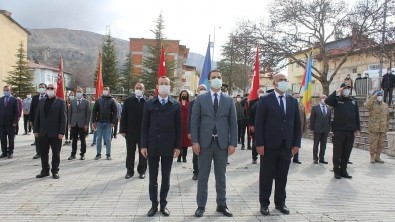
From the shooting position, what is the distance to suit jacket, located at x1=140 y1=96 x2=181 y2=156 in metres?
Answer: 6.26

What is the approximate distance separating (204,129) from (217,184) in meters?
0.91

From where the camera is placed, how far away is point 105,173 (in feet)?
31.7

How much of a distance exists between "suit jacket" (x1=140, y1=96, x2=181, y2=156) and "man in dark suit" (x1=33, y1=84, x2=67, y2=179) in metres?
3.41

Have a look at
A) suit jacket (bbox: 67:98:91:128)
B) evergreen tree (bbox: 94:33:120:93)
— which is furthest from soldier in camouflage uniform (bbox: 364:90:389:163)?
evergreen tree (bbox: 94:33:120:93)

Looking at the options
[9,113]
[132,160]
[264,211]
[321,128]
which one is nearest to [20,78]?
[9,113]

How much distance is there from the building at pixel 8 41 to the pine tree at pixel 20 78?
96.9 inches

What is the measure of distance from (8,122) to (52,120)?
3.91 metres

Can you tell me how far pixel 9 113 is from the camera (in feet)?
39.6

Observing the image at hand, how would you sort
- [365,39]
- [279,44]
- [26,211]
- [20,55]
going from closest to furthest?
[26,211], [365,39], [279,44], [20,55]

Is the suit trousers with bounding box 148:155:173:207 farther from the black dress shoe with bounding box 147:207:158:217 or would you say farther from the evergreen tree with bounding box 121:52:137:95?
the evergreen tree with bounding box 121:52:137:95

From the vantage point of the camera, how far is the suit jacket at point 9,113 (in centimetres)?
1202

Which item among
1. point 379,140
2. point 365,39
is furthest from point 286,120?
point 365,39

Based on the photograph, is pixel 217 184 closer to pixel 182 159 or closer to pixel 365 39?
pixel 182 159

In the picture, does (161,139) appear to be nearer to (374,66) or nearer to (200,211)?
(200,211)
